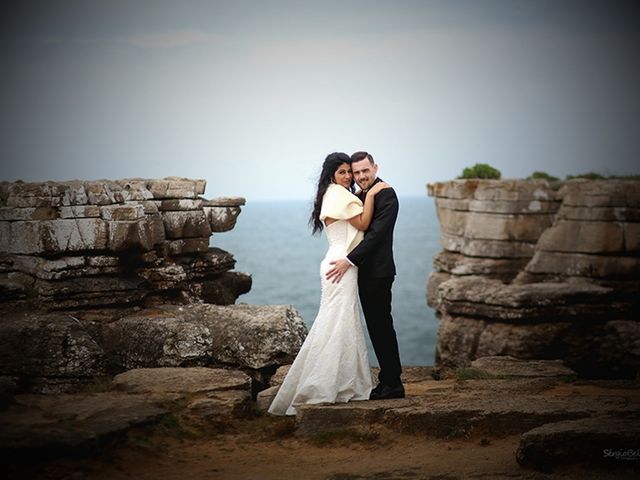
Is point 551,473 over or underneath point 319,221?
underneath

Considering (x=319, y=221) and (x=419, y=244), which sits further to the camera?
(x=419, y=244)

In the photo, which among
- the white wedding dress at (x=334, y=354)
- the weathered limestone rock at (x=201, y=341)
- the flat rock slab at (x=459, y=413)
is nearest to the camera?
the flat rock slab at (x=459, y=413)

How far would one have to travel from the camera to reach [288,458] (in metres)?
6.53

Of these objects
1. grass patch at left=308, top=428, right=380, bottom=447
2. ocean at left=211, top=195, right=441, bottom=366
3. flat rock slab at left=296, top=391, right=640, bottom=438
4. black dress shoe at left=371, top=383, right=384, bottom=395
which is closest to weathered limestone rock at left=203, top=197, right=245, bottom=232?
black dress shoe at left=371, top=383, right=384, bottom=395

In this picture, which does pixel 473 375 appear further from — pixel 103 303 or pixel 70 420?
pixel 70 420

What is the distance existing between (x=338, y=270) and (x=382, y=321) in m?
0.72

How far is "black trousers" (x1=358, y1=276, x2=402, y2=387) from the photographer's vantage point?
7691 millimetres

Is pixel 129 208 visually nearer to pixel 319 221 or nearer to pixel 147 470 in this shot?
pixel 319 221

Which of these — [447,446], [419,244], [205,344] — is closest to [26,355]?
[205,344]

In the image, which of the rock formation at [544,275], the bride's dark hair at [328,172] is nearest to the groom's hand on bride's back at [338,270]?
the bride's dark hair at [328,172]

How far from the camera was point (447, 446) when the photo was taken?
6.64m

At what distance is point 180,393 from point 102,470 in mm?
1902

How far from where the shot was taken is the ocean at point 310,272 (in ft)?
167

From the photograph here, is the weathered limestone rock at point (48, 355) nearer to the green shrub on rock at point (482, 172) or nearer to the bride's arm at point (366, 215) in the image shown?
the bride's arm at point (366, 215)
